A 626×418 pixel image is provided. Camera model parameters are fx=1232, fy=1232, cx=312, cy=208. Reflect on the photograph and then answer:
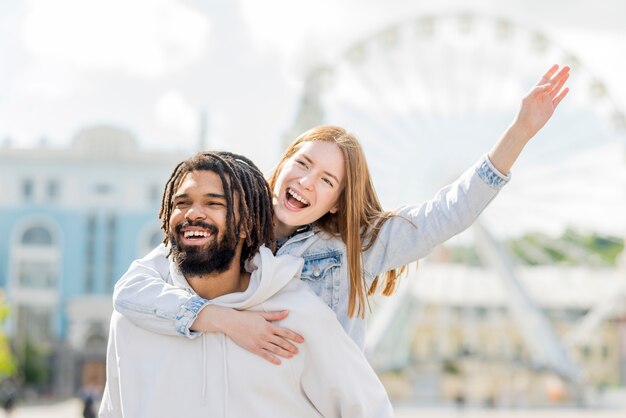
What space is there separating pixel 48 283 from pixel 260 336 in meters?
50.8

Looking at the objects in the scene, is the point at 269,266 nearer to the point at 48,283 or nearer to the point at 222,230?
the point at 222,230

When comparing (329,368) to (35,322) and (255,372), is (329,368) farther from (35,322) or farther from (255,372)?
(35,322)

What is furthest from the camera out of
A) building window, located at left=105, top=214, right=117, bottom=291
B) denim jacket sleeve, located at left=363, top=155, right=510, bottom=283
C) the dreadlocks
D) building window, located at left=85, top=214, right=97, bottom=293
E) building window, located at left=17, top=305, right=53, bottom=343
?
building window, located at left=105, top=214, right=117, bottom=291

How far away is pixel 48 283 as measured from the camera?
52625 mm

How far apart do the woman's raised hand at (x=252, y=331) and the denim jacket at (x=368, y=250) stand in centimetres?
7

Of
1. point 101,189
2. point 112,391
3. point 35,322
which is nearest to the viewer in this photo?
point 112,391

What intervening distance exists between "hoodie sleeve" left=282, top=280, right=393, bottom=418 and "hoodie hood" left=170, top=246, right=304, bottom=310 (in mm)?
70

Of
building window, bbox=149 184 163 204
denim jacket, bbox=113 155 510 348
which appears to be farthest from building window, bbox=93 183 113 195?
denim jacket, bbox=113 155 510 348

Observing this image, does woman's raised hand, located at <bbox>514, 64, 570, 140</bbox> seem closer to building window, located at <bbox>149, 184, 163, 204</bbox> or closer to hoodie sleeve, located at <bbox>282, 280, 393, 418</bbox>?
hoodie sleeve, located at <bbox>282, 280, 393, 418</bbox>

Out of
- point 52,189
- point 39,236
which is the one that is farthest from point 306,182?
point 52,189

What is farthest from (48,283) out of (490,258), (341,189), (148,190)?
(341,189)

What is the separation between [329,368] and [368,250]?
0.44m

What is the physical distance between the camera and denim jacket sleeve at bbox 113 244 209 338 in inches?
125

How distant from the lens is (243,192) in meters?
3.26
